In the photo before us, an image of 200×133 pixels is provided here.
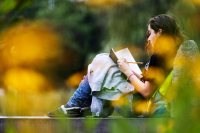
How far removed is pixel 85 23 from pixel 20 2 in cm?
3600

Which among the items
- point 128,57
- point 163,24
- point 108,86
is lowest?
point 108,86

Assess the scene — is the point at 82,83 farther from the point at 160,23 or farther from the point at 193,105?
the point at 193,105

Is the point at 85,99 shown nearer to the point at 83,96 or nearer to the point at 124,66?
the point at 83,96

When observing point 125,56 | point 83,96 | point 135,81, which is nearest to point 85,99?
point 83,96

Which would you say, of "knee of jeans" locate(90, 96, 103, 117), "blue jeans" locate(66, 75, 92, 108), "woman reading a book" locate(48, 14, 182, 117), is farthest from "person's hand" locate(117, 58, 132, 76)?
"blue jeans" locate(66, 75, 92, 108)

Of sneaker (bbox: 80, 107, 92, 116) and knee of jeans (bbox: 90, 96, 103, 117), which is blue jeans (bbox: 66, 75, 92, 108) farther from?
knee of jeans (bbox: 90, 96, 103, 117)

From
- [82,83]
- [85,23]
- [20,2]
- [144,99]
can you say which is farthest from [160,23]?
[85,23]

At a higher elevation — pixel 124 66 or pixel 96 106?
pixel 124 66

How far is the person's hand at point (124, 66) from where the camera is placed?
4.11 metres

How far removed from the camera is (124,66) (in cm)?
414

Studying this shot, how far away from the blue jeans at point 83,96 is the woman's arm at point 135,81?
1.32ft

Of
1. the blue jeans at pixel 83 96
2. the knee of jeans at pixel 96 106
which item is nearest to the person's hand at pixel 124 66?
the knee of jeans at pixel 96 106

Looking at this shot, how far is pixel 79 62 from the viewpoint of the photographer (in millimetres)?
32594

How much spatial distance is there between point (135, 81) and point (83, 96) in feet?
2.22
